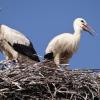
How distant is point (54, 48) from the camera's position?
43.6 feet

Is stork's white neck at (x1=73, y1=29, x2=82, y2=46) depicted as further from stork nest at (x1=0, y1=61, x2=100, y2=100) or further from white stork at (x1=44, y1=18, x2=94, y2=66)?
stork nest at (x1=0, y1=61, x2=100, y2=100)

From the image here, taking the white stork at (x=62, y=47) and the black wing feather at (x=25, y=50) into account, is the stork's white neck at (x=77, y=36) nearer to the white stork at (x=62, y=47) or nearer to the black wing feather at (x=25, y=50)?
the white stork at (x=62, y=47)

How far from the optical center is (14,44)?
41.1 feet

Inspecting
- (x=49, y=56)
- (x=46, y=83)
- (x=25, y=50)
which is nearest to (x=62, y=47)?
(x=49, y=56)

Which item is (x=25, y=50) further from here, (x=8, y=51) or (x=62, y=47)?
(x=62, y=47)

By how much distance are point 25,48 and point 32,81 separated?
3117 mm

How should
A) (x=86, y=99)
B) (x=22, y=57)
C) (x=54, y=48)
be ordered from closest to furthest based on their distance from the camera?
(x=86, y=99)
(x=22, y=57)
(x=54, y=48)

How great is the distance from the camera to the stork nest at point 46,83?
9.36 meters

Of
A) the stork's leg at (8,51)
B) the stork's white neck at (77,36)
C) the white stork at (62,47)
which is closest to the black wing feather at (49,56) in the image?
the white stork at (62,47)

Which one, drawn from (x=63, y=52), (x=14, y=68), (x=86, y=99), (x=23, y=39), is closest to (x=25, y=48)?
(x=23, y=39)

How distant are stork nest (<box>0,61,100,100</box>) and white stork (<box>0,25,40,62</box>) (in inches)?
96.2

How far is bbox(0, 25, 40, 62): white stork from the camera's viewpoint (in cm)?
1241

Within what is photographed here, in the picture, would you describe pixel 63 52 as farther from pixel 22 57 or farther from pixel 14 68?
pixel 14 68

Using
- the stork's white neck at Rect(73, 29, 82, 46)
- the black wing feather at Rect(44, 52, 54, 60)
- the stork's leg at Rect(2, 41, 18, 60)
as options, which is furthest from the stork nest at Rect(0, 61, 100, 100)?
the stork's white neck at Rect(73, 29, 82, 46)
